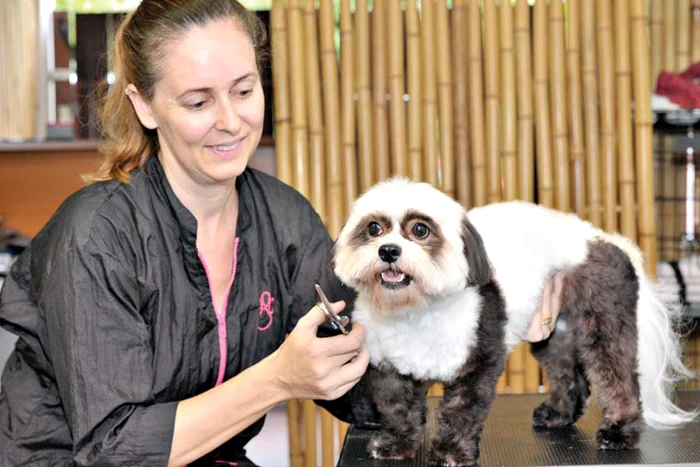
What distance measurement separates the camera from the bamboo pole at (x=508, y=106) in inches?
117

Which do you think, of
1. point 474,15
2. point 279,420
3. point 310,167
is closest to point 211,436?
point 310,167

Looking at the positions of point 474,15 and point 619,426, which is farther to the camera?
point 474,15

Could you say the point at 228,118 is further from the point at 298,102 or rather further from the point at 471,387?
the point at 298,102

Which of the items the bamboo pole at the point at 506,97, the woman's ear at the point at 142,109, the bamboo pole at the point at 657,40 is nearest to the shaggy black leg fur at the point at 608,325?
A: the woman's ear at the point at 142,109

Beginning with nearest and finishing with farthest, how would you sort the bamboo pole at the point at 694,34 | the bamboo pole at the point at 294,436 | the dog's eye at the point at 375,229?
1. the dog's eye at the point at 375,229
2. the bamboo pole at the point at 294,436
3. the bamboo pole at the point at 694,34

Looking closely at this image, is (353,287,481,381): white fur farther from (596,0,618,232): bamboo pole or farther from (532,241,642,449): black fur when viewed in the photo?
(596,0,618,232): bamboo pole

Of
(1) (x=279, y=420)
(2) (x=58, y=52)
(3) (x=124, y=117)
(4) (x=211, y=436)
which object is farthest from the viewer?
(1) (x=279, y=420)

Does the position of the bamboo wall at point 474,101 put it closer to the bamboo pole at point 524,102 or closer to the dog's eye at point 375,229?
the bamboo pole at point 524,102

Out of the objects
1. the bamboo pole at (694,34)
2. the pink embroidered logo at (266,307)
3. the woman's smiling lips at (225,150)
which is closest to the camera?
the woman's smiling lips at (225,150)

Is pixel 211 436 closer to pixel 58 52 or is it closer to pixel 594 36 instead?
pixel 594 36

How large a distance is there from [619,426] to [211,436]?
74cm

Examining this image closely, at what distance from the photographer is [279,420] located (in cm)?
375

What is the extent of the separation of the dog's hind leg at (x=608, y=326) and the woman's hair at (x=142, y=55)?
0.75 metres


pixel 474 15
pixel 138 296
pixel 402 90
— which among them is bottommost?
pixel 138 296
